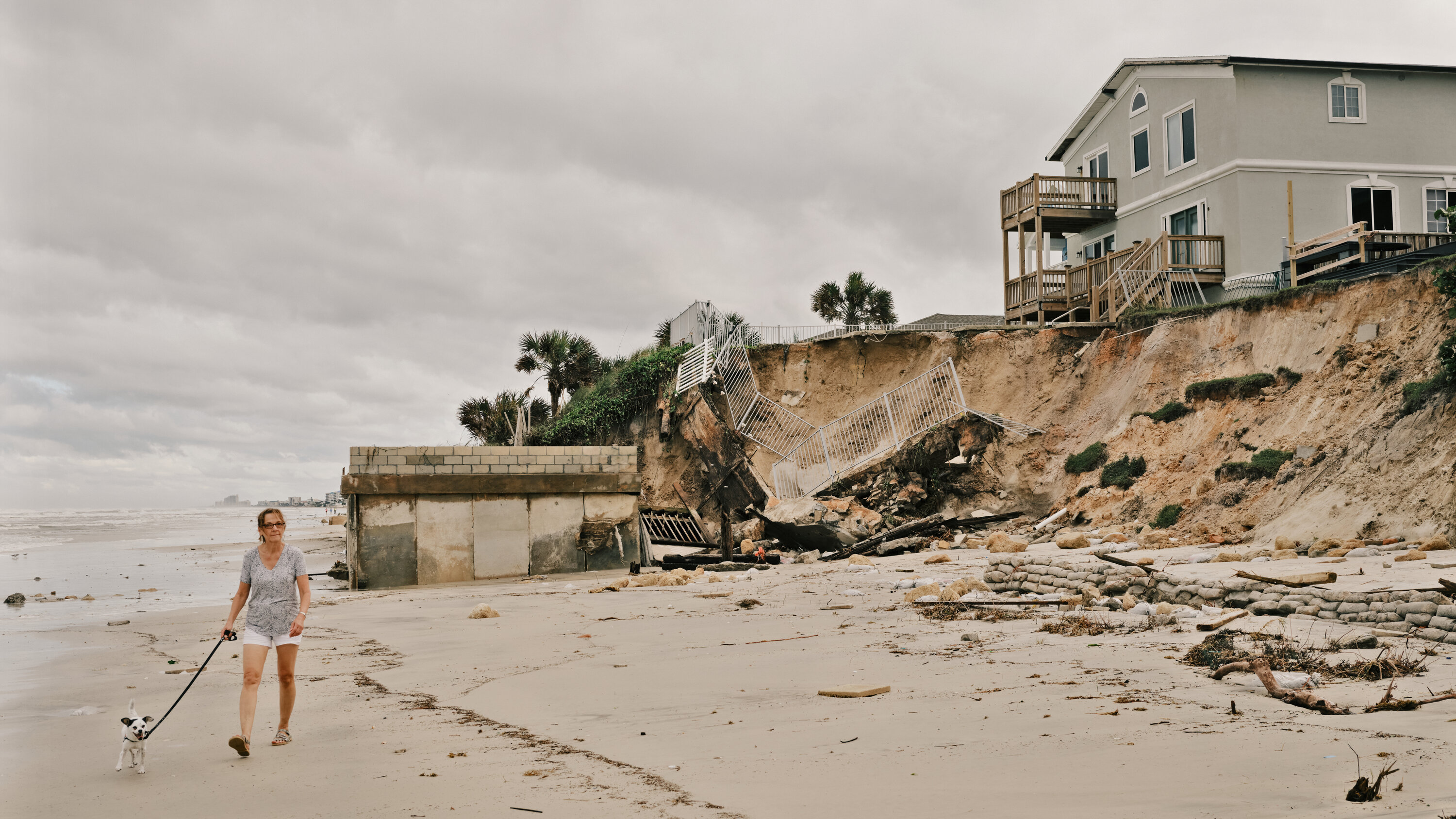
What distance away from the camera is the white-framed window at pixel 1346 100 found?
79.3 ft

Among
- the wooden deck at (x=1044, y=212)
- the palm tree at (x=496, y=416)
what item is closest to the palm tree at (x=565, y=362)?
the palm tree at (x=496, y=416)

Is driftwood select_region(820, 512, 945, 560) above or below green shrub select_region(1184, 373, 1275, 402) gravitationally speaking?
below

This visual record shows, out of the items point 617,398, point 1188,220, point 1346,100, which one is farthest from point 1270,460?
point 617,398

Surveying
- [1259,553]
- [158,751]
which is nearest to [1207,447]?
[1259,553]

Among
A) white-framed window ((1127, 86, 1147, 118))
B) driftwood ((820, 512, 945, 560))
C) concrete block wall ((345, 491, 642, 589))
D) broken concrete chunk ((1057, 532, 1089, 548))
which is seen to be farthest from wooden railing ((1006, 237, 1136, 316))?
concrete block wall ((345, 491, 642, 589))

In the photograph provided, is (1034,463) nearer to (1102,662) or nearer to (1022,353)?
(1022,353)

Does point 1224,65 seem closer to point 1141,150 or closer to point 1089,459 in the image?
point 1141,150

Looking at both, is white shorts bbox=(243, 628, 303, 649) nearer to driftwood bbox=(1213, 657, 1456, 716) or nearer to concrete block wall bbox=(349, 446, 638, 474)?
driftwood bbox=(1213, 657, 1456, 716)

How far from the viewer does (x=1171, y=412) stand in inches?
742

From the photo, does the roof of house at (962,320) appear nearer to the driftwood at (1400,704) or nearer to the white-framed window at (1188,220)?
the white-framed window at (1188,220)

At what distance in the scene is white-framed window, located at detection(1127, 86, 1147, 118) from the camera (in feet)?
87.8

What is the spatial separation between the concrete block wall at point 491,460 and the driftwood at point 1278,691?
13.2 metres

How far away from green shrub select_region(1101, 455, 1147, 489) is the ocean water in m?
14.9

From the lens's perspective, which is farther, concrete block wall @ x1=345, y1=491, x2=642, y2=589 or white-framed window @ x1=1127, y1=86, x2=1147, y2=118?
white-framed window @ x1=1127, y1=86, x2=1147, y2=118
